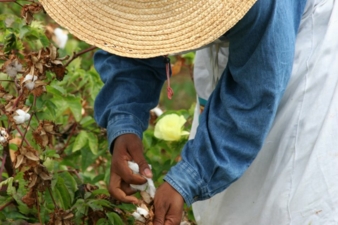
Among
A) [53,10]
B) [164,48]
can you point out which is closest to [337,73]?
[164,48]

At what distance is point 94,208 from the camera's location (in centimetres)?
208

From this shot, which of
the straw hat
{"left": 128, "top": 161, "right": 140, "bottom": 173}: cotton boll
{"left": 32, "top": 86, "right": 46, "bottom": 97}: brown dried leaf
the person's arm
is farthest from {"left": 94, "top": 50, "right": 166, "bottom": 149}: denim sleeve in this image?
the straw hat

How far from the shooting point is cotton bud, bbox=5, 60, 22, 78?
1967 mm

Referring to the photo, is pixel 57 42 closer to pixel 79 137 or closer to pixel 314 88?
pixel 79 137

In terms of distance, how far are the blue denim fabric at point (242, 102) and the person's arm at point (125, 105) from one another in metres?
0.19

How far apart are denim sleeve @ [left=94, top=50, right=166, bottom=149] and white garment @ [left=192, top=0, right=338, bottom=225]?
366 mm

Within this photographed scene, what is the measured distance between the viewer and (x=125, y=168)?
6.42 feet

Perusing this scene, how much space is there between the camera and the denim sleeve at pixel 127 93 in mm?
2057

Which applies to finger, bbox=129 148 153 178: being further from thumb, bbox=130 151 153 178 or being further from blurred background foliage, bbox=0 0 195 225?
blurred background foliage, bbox=0 0 195 225

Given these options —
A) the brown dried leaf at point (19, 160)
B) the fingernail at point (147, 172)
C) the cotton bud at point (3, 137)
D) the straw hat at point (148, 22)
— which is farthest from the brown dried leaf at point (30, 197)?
the straw hat at point (148, 22)

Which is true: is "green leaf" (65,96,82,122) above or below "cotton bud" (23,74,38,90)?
below

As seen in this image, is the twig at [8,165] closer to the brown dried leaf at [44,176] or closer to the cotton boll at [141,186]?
the brown dried leaf at [44,176]

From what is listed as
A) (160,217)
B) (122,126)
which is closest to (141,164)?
(122,126)

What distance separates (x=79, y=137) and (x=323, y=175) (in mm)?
832
